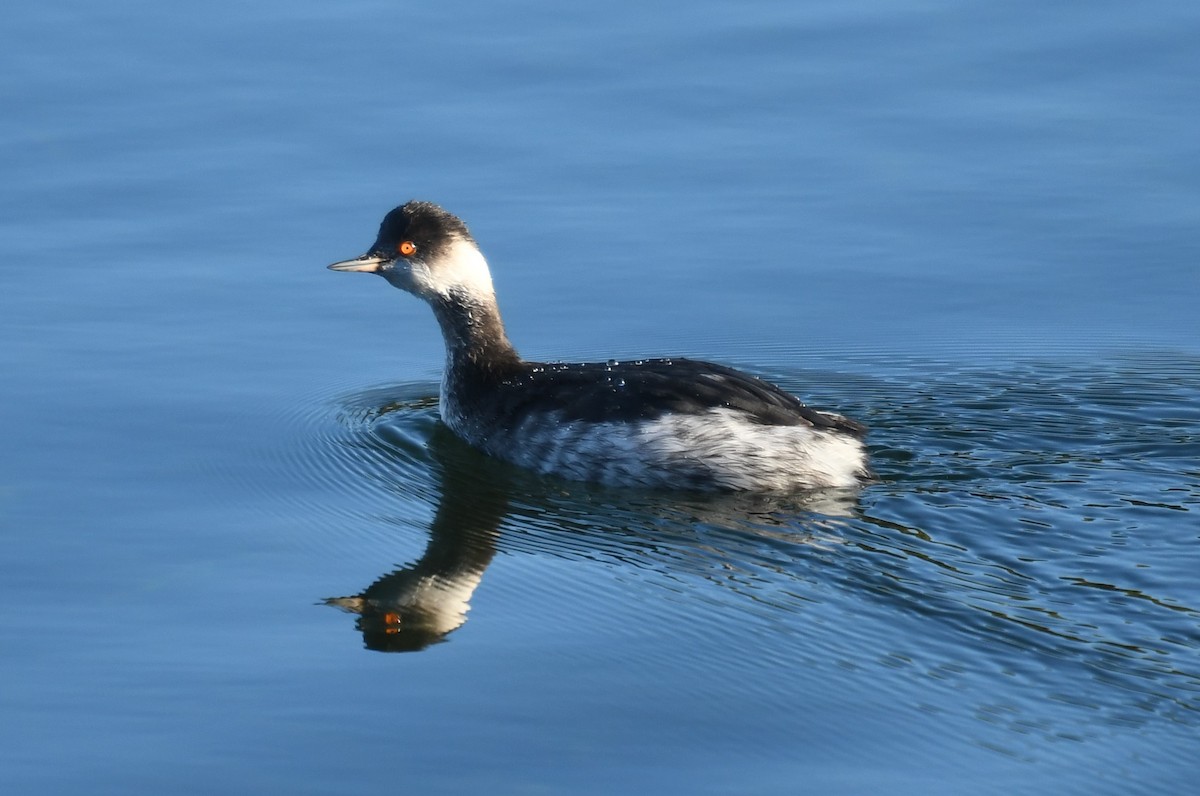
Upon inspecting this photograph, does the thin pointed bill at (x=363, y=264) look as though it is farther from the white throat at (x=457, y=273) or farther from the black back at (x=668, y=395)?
the black back at (x=668, y=395)

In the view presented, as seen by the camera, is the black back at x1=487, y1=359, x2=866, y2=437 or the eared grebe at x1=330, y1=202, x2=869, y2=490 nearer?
the eared grebe at x1=330, y1=202, x2=869, y2=490

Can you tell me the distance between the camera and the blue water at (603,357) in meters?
6.92

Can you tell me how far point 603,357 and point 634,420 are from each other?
166 cm

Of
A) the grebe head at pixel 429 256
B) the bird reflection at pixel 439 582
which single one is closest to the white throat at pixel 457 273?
the grebe head at pixel 429 256

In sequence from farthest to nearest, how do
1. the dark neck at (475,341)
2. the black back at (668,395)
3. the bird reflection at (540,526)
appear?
the dark neck at (475,341), the black back at (668,395), the bird reflection at (540,526)

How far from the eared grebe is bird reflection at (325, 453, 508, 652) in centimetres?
43

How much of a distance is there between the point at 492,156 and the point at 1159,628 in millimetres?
6889

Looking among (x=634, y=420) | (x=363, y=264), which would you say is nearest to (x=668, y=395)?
(x=634, y=420)

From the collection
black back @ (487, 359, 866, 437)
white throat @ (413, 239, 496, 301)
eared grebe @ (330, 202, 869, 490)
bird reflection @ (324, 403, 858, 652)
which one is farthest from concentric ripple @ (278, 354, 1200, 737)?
white throat @ (413, 239, 496, 301)

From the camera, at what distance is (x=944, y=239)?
12203 mm

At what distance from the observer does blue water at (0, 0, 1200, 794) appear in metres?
6.92

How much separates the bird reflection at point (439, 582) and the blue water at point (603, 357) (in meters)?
0.04

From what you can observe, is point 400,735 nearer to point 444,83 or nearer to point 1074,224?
point 1074,224

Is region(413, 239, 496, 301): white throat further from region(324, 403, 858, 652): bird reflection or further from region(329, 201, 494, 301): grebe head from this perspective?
region(324, 403, 858, 652): bird reflection
